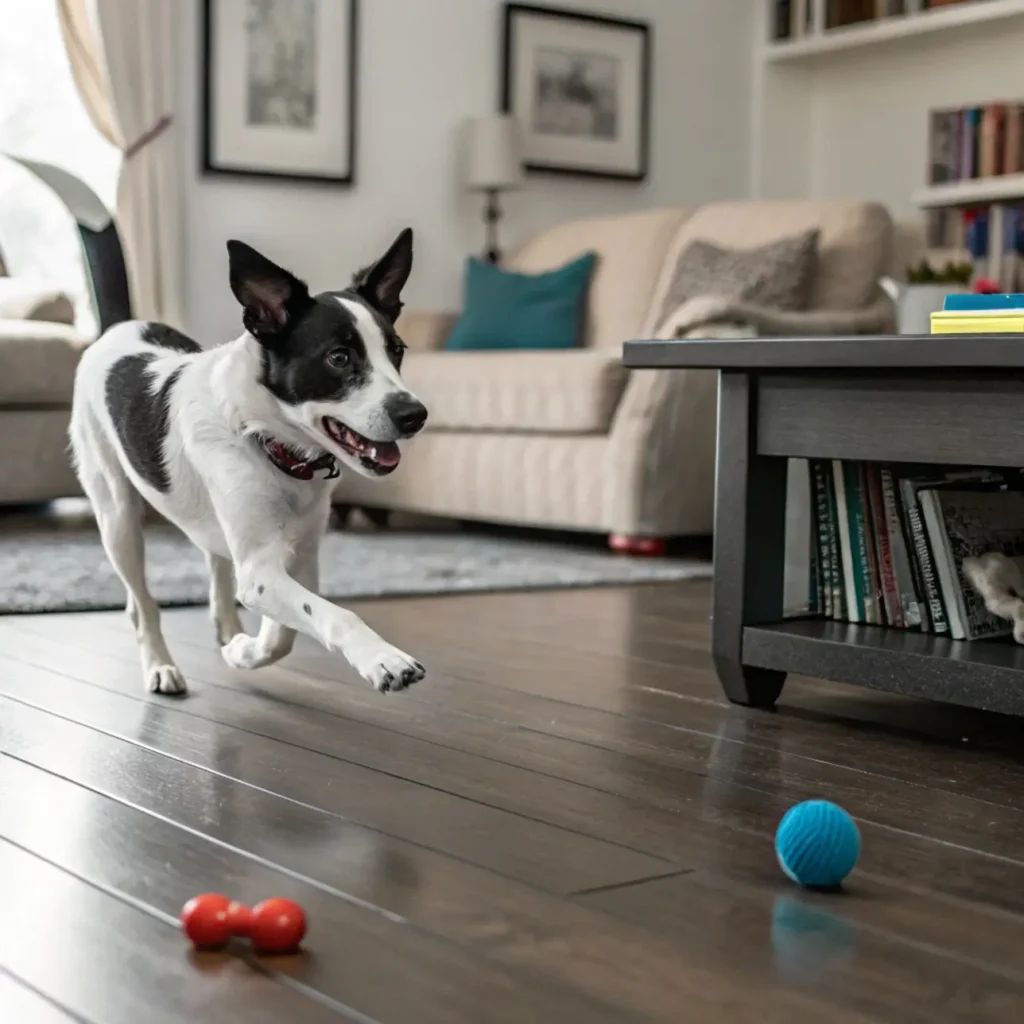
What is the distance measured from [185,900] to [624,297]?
13.0 feet

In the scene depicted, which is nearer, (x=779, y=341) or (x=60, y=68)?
(x=779, y=341)

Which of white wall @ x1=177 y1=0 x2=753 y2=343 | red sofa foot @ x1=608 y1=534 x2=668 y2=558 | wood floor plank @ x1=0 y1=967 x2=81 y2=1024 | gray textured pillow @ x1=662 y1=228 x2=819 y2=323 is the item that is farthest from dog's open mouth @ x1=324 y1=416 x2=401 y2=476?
white wall @ x1=177 y1=0 x2=753 y2=343

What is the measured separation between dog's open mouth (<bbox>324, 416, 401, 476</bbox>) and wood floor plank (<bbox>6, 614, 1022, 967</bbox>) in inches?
13.4

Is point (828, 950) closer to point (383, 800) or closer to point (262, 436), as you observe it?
point (383, 800)

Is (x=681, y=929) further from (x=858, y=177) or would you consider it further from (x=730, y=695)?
(x=858, y=177)

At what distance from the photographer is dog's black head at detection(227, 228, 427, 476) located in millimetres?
1883

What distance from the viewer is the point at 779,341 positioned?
199 cm

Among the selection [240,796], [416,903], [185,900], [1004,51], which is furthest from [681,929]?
[1004,51]

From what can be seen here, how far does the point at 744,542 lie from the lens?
6.92 ft

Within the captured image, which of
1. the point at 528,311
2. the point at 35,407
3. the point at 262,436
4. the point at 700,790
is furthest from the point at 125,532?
the point at 528,311

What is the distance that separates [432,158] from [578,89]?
2.26 feet

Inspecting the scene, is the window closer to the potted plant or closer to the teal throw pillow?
the teal throw pillow

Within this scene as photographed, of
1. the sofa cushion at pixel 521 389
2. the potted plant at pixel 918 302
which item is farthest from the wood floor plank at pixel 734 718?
the sofa cushion at pixel 521 389

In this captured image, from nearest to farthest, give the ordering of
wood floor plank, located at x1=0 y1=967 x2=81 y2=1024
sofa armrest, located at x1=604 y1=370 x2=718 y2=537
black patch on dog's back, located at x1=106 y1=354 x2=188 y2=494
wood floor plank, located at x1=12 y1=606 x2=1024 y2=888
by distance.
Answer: wood floor plank, located at x1=0 y1=967 x2=81 y2=1024, wood floor plank, located at x1=12 y1=606 x2=1024 y2=888, black patch on dog's back, located at x1=106 y1=354 x2=188 y2=494, sofa armrest, located at x1=604 y1=370 x2=718 y2=537
